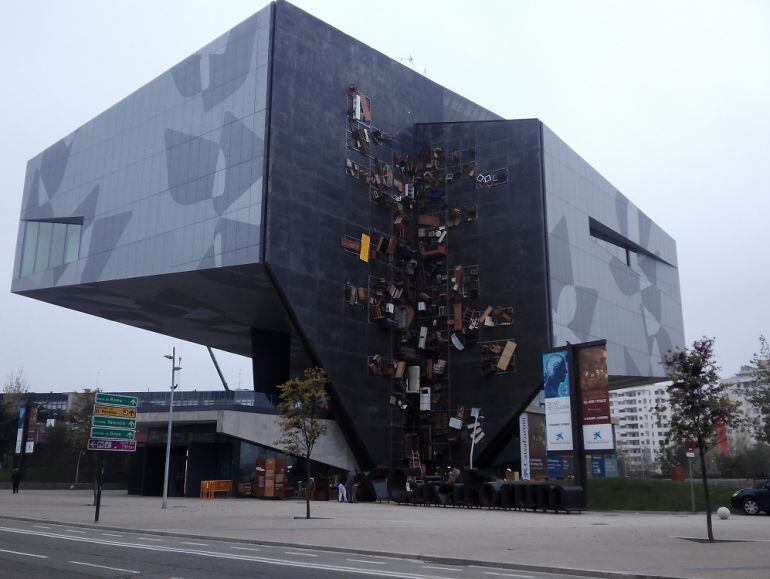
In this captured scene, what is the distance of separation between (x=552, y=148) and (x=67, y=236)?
1554 inches

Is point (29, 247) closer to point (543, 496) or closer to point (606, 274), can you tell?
point (543, 496)

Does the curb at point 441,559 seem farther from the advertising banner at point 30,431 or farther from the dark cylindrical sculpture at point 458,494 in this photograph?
the advertising banner at point 30,431

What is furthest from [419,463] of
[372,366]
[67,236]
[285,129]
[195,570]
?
[195,570]

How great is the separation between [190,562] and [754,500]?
2756 cm

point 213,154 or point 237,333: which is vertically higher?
point 213,154

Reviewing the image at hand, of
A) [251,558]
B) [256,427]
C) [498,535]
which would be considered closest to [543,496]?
[498,535]

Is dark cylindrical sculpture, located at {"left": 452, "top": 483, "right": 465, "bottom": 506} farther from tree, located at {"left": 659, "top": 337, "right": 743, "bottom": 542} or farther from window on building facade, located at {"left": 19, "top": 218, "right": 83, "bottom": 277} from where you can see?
window on building facade, located at {"left": 19, "top": 218, "right": 83, "bottom": 277}

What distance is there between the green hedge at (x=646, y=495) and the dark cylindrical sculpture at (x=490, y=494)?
679cm

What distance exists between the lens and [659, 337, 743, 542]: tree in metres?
22.2

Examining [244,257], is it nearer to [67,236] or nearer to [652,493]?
[67,236]

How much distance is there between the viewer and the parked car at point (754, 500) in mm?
33366

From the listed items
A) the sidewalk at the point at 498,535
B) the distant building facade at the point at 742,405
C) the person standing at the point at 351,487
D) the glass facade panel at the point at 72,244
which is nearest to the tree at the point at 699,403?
the distant building facade at the point at 742,405

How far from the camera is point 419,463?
57.8 metres

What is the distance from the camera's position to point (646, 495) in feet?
135
